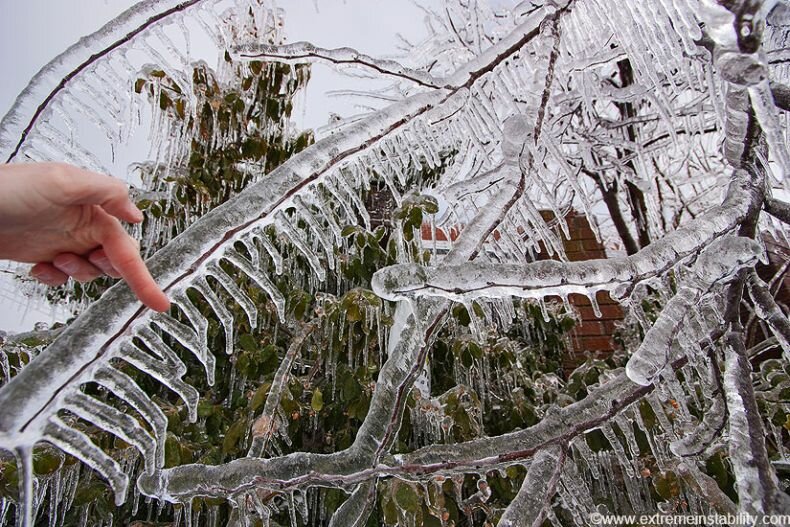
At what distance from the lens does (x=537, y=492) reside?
900 millimetres

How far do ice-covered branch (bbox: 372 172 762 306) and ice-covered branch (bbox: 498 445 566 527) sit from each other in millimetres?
339

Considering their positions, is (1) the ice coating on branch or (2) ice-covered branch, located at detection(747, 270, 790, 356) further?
(2) ice-covered branch, located at detection(747, 270, 790, 356)

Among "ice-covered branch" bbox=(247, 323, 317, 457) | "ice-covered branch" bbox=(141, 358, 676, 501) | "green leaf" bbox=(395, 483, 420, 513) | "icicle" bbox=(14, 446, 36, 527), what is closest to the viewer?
"icicle" bbox=(14, 446, 36, 527)

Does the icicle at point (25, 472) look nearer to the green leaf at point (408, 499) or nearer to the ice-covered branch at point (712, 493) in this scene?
the green leaf at point (408, 499)

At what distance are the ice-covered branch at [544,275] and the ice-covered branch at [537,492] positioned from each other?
0.34 metres

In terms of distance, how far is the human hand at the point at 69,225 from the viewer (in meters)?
0.65

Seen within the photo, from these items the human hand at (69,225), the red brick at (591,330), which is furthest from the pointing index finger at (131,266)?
the red brick at (591,330)

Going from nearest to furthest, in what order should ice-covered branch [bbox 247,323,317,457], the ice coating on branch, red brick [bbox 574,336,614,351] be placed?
the ice coating on branch < ice-covered branch [bbox 247,323,317,457] < red brick [bbox 574,336,614,351]

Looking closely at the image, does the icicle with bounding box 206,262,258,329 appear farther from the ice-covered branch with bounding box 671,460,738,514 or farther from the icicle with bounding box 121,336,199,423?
the ice-covered branch with bounding box 671,460,738,514

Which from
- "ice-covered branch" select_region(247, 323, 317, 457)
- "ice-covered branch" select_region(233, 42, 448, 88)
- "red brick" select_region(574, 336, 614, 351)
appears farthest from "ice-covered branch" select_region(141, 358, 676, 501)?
"red brick" select_region(574, 336, 614, 351)

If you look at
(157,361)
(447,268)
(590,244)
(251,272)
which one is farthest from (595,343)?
(157,361)

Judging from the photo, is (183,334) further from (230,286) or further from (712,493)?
(712,493)

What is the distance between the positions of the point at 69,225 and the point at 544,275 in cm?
78

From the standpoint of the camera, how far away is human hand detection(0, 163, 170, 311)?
Answer: 0.65 metres
